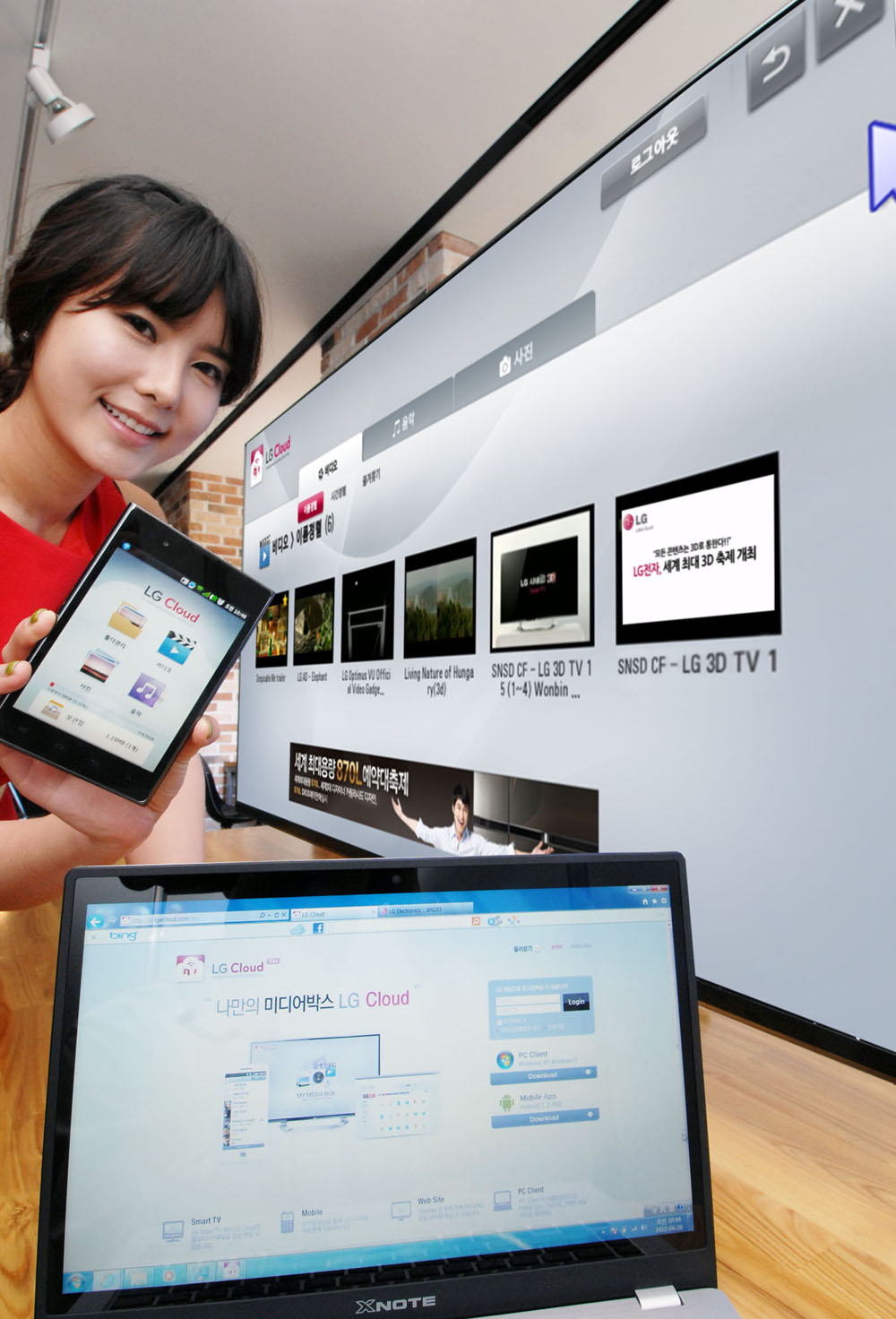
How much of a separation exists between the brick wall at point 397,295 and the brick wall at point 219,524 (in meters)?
2.20

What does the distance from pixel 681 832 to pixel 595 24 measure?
1.91 m

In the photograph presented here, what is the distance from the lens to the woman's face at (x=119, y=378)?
29.2 inches

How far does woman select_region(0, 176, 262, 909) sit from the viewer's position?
744 mm

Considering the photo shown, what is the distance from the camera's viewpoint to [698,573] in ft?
4.44

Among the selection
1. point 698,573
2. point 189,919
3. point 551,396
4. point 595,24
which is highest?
point 595,24

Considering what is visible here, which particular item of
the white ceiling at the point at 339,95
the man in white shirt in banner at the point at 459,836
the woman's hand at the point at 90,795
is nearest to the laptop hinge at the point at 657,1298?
the woman's hand at the point at 90,795

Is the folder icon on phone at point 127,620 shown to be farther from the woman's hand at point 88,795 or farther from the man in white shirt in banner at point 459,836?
the man in white shirt in banner at point 459,836

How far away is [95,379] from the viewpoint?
0.75 metres

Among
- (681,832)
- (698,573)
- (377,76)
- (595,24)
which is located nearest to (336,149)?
(377,76)

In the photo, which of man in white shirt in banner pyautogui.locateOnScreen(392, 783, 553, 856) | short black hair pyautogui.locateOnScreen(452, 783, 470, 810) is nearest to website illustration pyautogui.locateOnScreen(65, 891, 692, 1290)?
man in white shirt in banner pyautogui.locateOnScreen(392, 783, 553, 856)

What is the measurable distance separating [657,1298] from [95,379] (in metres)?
0.84

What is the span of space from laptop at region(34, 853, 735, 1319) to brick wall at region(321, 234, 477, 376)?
2307mm

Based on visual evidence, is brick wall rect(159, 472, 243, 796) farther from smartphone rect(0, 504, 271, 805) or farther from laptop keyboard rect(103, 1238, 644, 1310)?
laptop keyboard rect(103, 1238, 644, 1310)

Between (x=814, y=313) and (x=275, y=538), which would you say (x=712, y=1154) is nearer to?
(x=814, y=313)
